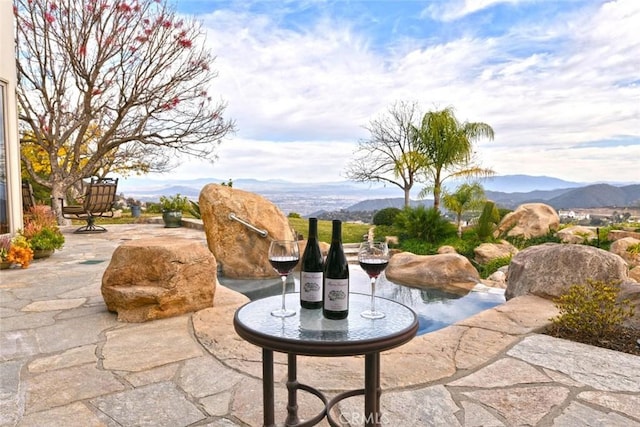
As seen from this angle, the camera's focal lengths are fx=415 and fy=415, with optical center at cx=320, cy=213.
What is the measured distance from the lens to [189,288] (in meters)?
3.20

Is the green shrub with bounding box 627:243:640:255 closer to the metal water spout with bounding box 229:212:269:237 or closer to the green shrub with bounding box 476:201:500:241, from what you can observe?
the green shrub with bounding box 476:201:500:241

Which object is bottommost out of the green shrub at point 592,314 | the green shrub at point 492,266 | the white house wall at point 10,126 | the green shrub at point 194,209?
the green shrub at point 492,266

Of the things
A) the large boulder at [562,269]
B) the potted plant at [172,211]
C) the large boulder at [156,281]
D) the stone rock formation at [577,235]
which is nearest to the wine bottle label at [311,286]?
the large boulder at [156,281]

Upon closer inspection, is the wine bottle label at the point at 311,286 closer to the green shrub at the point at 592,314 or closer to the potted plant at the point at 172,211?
the green shrub at the point at 592,314

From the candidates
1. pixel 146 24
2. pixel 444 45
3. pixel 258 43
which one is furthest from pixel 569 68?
pixel 146 24

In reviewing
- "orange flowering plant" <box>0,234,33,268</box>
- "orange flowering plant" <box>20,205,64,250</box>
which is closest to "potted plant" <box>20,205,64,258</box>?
"orange flowering plant" <box>20,205,64,250</box>

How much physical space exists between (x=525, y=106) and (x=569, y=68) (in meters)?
1.67

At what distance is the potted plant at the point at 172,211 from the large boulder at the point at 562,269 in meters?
8.17

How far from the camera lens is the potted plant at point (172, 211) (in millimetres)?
10016

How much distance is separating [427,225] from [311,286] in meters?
7.38

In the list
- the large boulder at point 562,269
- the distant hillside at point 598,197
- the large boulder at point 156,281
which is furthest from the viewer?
the distant hillside at point 598,197

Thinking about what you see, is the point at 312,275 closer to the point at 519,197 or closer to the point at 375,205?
the point at 375,205

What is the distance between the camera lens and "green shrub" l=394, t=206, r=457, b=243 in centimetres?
858

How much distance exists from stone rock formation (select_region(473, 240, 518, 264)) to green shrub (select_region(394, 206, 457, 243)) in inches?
34.8
